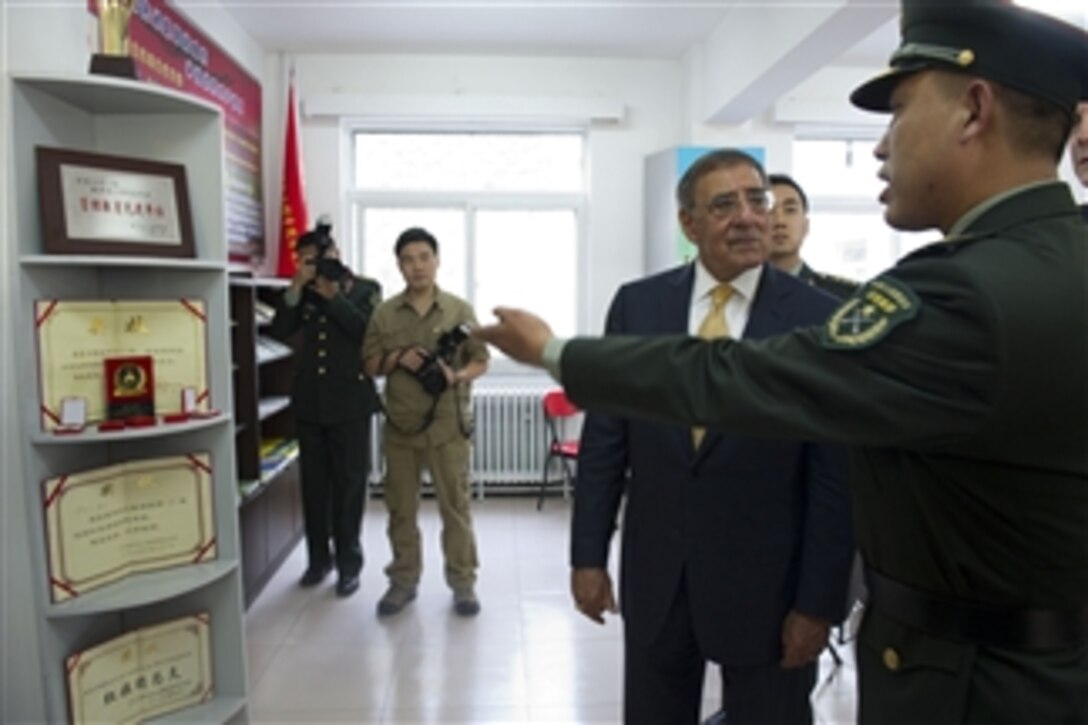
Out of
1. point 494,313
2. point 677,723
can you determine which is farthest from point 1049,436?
point 677,723

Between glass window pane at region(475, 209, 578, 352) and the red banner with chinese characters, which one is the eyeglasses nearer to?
the red banner with chinese characters

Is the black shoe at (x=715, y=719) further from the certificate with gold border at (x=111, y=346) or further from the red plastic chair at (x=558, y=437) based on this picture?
the red plastic chair at (x=558, y=437)

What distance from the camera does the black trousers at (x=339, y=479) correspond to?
3.28m

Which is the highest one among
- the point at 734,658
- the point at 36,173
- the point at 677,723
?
the point at 36,173

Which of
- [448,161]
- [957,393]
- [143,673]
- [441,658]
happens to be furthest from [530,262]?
[957,393]

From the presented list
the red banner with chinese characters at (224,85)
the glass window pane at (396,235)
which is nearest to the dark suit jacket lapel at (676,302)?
the red banner with chinese characters at (224,85)

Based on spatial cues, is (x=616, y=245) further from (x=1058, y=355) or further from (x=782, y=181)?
(x=1058, y=355)

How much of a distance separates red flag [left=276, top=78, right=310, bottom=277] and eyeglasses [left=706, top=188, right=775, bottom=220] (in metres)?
3.44

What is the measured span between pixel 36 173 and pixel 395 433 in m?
1.65

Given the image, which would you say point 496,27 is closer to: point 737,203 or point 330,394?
point 330,394

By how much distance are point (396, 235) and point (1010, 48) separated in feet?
14.6

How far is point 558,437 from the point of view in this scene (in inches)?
192

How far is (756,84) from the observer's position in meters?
3.74

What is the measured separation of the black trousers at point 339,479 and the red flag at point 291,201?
4.87ft
